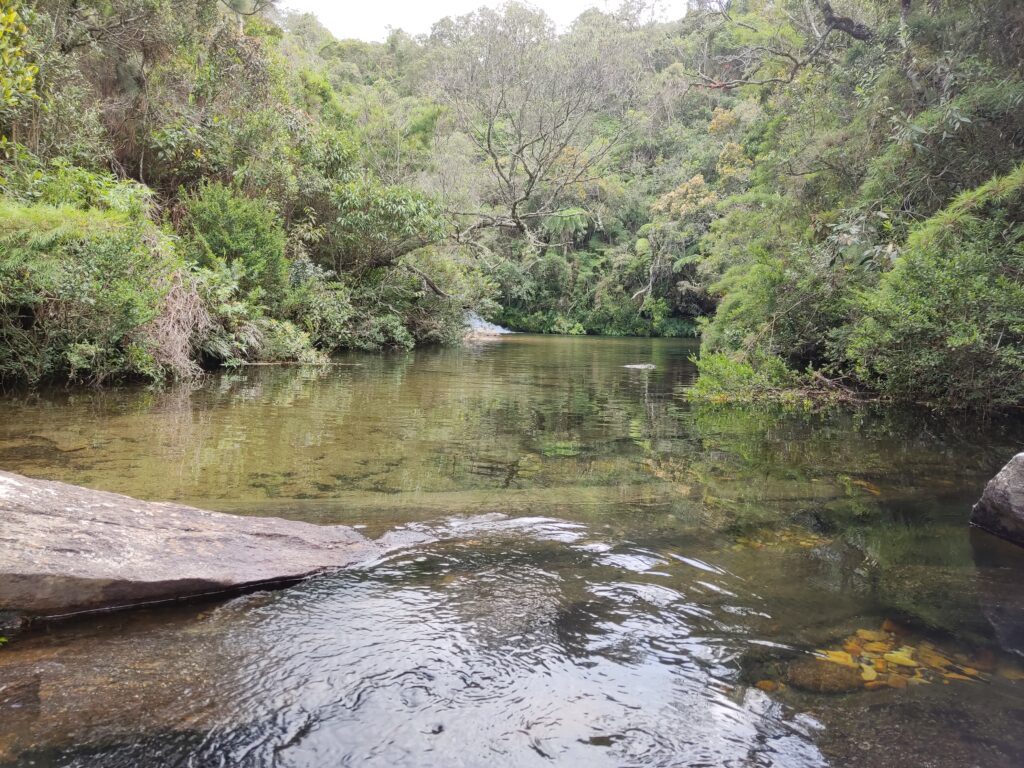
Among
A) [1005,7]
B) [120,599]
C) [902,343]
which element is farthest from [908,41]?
[120,599]

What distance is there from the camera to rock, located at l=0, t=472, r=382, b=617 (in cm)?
266

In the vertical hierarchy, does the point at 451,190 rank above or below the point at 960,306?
above

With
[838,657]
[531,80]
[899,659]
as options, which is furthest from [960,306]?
[531,80]

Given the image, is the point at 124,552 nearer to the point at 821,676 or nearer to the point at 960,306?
the point at 821,676

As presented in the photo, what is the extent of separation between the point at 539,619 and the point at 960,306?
23.3 feet

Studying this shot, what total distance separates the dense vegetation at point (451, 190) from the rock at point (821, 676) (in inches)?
235

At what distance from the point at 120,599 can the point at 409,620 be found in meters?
1.29

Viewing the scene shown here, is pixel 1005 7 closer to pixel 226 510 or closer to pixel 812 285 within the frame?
pixel 812 285

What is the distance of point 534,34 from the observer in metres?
18.2

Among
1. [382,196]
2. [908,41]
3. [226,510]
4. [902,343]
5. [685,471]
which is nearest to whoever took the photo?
[226,510]

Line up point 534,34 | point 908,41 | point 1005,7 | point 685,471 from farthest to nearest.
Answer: point 534,34, point 908,41, point 1005,7, point 685,471

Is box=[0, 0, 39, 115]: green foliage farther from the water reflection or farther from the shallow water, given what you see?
the water reflection

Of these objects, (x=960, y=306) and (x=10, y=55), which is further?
(x=960, y=306)

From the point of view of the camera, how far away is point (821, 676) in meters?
2.55
